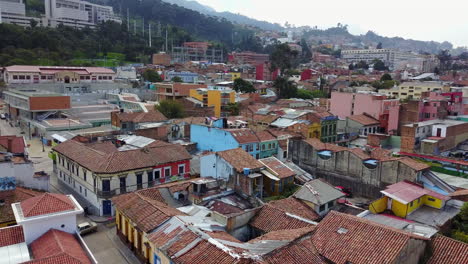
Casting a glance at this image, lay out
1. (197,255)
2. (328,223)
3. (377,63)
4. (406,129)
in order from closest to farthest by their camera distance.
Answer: (197,255), (328,223), (406,129), (377,63)

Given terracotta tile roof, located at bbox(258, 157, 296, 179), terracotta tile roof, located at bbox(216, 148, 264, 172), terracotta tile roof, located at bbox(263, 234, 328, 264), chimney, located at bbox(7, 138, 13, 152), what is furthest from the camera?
chimney, located at bbox(7, 138, 13, 152)

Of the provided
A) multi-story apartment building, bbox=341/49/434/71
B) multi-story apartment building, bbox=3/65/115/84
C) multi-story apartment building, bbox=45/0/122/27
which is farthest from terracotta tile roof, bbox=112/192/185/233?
multi-story apartment building, bbox=341/49/434/71

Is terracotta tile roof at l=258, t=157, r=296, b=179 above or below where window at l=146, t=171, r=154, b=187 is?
above

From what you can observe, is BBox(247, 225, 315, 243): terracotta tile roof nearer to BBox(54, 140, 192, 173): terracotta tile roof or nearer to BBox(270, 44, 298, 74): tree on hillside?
BBox(54, 140, 192, 173): terracotta tile roof

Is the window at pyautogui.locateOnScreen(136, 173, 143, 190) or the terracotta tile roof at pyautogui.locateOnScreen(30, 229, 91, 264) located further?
the window at pyautogui.locateOnScreen(136, 173, 143, 190)

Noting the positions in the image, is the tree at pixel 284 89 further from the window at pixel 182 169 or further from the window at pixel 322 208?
the window at pixel 322 208

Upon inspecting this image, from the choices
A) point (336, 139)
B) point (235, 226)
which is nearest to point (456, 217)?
point (235, 226)

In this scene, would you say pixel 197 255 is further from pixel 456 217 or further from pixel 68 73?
pixel 68 73
